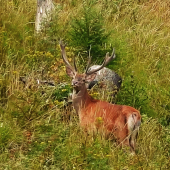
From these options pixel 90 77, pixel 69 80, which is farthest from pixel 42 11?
pixel 90 77

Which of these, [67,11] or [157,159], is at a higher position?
[67,11]

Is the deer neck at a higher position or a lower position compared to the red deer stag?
higher

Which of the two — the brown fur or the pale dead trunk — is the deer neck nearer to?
the brown fur

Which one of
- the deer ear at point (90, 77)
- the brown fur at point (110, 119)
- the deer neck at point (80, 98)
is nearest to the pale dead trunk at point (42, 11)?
the deer ear at point (90, 77)

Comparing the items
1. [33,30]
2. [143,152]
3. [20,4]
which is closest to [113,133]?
[143,152]

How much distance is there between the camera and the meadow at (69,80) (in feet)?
25.9

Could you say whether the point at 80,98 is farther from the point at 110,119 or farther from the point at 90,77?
the point at 110,119

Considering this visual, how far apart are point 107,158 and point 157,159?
31.4 inches

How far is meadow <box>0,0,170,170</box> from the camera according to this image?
791 cm

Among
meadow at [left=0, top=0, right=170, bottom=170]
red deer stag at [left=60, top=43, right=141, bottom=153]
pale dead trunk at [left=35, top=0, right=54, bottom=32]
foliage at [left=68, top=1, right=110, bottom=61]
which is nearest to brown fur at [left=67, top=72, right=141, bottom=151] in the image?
red deer stag at [left=60, top=43, right=141, bottom=153]

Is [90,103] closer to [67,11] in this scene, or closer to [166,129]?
[166,129]

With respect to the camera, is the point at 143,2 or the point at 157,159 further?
the point at 143,2

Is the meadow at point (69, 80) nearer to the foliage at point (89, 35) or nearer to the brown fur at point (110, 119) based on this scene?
the foliage at point (89, 35)

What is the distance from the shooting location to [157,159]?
827 cm
